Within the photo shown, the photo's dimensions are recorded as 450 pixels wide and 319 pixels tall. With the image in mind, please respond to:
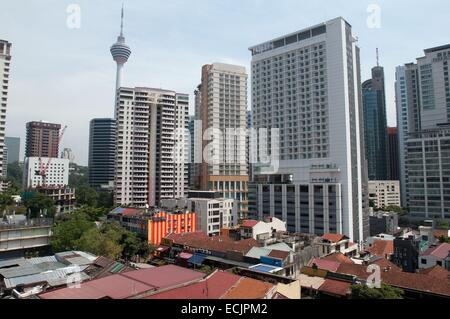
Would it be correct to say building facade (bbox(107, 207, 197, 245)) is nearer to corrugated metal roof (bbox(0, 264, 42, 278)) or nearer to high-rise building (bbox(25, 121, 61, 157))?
corrugated metal roof (bbox(0, 264, 42, 278))

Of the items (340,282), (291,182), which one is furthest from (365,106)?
(340,282)

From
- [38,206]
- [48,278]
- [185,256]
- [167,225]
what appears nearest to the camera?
[48,278]

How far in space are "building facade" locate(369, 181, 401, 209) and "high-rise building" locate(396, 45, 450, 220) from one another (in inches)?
136

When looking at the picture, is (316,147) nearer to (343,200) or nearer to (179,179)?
(343,200)

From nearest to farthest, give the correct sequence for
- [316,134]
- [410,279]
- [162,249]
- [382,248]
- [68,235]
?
[410,279]
[68,235]
[162,249]
[382,248]
[316,134]

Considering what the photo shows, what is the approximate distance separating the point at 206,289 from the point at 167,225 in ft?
75.1

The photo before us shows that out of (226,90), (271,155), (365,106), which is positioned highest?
(365,106)

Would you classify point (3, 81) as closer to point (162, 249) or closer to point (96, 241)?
point (162, 249)

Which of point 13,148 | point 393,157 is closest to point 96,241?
point 393,157

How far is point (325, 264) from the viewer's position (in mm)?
20078

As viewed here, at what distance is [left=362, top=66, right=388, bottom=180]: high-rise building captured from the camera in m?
85.2
